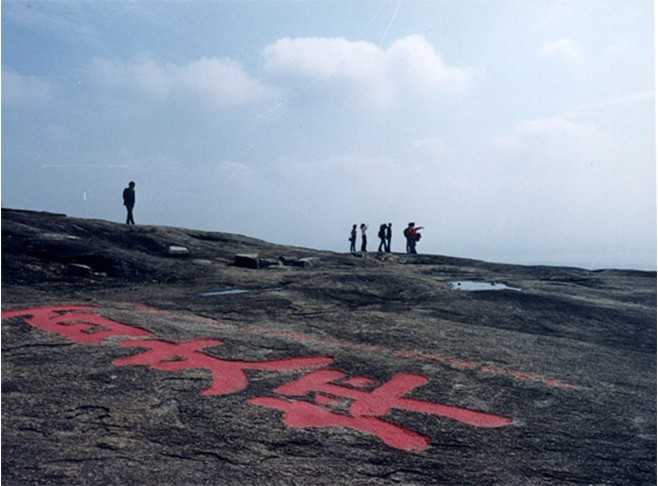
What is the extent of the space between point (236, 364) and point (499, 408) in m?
3.17

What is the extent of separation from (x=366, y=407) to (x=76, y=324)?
484cm

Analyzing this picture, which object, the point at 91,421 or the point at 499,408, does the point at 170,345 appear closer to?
the point at 91,421

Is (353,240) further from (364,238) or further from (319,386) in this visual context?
(319,386)

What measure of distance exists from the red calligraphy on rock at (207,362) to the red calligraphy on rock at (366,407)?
408mm

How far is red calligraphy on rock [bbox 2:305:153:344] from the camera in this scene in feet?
22.6

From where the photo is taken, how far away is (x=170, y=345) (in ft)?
21.9

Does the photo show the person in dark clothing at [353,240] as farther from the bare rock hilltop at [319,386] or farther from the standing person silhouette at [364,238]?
the bare rock hilltop at [319,386]

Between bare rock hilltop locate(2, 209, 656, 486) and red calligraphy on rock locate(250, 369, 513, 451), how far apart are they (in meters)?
0.02

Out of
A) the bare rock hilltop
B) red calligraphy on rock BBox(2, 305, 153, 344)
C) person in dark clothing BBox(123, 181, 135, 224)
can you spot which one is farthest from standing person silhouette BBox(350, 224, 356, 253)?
red calligraphy on rock BBox(2, 305, 153, 344)

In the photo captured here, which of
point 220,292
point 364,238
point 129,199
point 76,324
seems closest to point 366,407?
point 76,324

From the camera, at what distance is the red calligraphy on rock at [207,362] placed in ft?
18.4

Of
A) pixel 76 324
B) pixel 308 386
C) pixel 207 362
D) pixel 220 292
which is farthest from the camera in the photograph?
pixel 220 292

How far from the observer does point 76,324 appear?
7.39 meters

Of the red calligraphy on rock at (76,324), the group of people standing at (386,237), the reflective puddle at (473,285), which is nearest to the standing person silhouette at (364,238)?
the group of people standing at (386,237)
